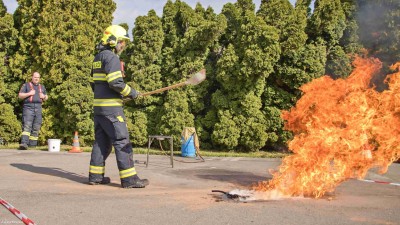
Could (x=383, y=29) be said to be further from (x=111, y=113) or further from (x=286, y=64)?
(x=111, y=113)

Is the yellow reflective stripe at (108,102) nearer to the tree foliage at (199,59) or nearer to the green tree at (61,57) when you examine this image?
the tree foliage at (199,59)

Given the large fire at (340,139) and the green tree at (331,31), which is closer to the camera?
the large fire at (340,139)

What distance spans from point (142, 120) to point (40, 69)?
3906 millimetres

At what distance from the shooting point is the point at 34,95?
1245 cm

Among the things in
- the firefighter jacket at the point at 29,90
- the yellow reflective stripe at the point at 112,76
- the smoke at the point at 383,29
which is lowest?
the yellow reflective stripe at the point at 112,76

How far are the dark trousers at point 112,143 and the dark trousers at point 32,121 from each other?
6.40 m

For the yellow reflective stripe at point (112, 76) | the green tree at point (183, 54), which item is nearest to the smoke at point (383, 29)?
the green tree at point (183, 54)

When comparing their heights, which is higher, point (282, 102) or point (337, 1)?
point (337, 1)

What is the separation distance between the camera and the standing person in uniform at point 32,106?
12320 millimetres

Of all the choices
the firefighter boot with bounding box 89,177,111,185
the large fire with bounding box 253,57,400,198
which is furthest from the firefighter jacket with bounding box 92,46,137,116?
the large fire with bounding box 253,57,400,198

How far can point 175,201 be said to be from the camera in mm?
5449

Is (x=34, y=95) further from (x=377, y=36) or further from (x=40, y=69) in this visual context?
(x=377, y=36)

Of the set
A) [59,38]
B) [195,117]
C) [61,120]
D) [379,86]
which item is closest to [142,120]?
[195,117]

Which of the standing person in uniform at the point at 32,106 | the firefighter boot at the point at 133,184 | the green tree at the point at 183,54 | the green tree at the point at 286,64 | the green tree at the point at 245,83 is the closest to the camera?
the firefighter boot at the point at 133,184
